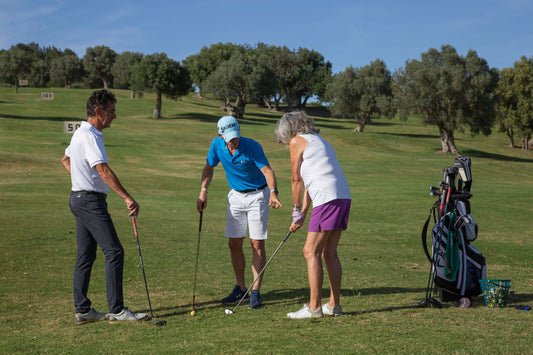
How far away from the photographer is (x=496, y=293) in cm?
652

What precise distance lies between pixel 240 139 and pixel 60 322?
10.2ft

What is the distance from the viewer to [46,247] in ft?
35.0

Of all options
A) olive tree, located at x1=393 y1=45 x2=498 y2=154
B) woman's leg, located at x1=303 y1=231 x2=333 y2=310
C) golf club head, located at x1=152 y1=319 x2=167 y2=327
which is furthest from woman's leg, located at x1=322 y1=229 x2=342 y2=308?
olive tree, located at x1=393 y1=45 x2=498 y2=154

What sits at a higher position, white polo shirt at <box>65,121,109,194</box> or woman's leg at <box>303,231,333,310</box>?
white polo shirt at <box>65,121,109,194</box>

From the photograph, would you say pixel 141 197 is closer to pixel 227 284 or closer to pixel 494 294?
pixel 227 284

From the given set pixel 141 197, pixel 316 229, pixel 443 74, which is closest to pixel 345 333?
pixel 316 229

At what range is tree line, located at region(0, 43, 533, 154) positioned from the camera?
2092 inches

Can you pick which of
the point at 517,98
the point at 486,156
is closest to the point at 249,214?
the point at 486,156

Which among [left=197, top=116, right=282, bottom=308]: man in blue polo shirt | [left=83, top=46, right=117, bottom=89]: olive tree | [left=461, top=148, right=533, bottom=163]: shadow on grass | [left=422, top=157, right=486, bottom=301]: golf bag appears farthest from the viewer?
[left=83, top=46, right=117, bottom=89]: olive tree

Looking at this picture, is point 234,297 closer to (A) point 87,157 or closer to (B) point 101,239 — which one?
(B) point 101,239

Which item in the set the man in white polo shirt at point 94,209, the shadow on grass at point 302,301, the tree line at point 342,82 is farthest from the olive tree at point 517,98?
the man in white polo shirt at point 94,209

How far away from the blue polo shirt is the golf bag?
2285 millimetres

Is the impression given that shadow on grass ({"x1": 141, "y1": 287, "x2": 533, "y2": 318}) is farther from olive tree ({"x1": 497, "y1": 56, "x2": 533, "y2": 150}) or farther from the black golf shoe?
olive tree ({"x1": 497, "y1": 56, "x2": 533, "y2": 150})

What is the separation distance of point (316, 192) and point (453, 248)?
212 centimetres
